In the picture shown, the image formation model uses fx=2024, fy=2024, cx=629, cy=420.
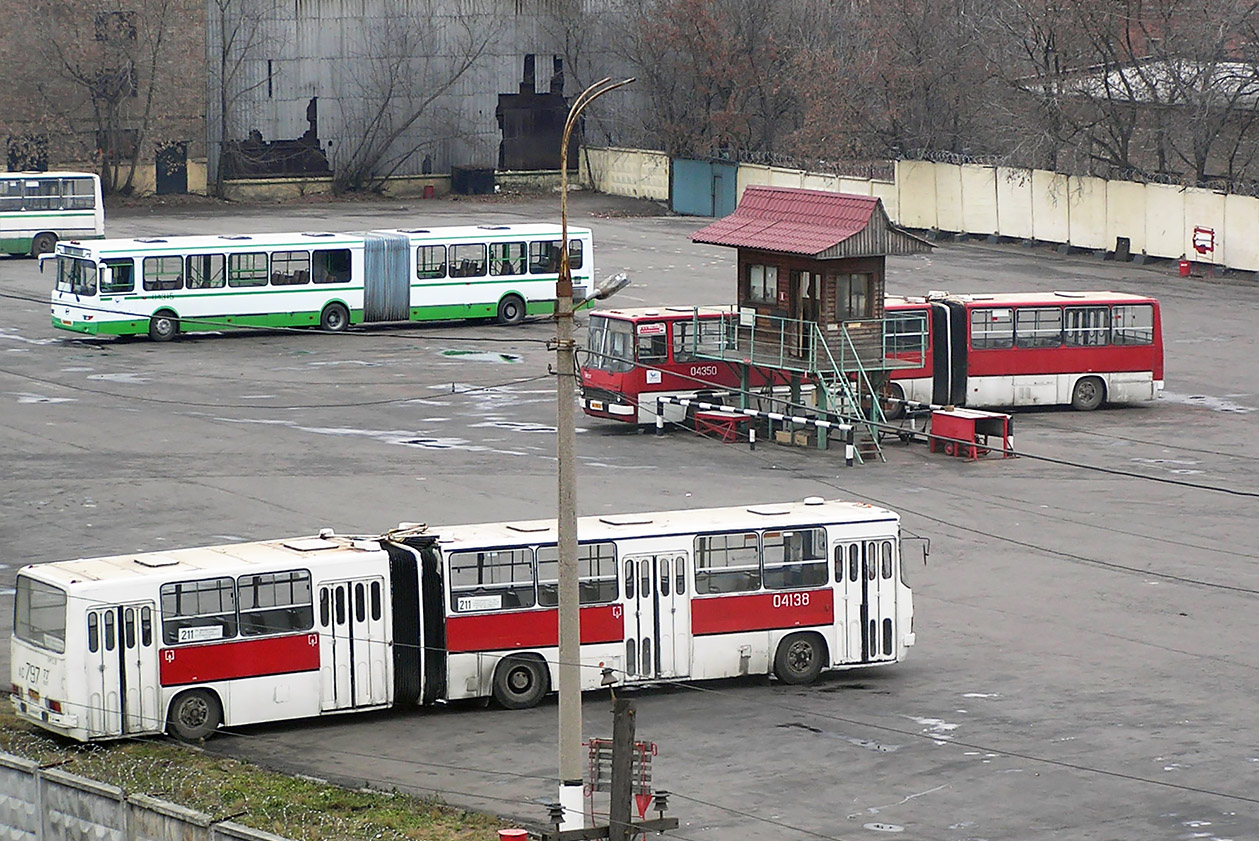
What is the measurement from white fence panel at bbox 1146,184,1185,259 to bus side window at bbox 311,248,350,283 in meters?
28.0

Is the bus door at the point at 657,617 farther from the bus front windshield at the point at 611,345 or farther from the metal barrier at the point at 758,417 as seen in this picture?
the bus front windshield at the point at 611,345

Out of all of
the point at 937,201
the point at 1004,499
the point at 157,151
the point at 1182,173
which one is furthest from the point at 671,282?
the point at 157,151

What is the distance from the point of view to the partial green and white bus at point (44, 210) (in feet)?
217

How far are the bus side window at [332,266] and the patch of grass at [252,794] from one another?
105ft

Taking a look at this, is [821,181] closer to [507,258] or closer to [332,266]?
[507,258]

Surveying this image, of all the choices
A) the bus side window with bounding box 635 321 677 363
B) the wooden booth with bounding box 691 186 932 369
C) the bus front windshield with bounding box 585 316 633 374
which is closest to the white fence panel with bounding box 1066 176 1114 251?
the wooden booth with bounding box 691 186 932 369

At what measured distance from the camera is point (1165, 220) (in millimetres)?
66562

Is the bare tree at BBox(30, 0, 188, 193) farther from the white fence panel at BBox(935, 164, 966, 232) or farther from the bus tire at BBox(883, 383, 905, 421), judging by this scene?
the bus tire at BBox(883, 383, 905, 421)

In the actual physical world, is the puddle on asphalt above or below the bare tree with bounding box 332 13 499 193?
below

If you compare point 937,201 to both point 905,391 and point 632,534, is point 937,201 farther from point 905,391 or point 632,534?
point 632,534

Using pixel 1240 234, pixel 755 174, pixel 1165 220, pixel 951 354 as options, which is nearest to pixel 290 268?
pixel 951 354

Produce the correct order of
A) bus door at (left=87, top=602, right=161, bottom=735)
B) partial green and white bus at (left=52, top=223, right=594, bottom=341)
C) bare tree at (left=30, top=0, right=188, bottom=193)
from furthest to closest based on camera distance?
bare tree at (left=30, top=0, right=188, bottom=193), partial green and white bus at (left=52, top=223, right=594, bottom=341), bus door at (left=87, top=602, right=161, bottom=735)

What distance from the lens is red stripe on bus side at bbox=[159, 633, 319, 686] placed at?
71.8 ft

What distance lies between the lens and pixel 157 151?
8788 cm
